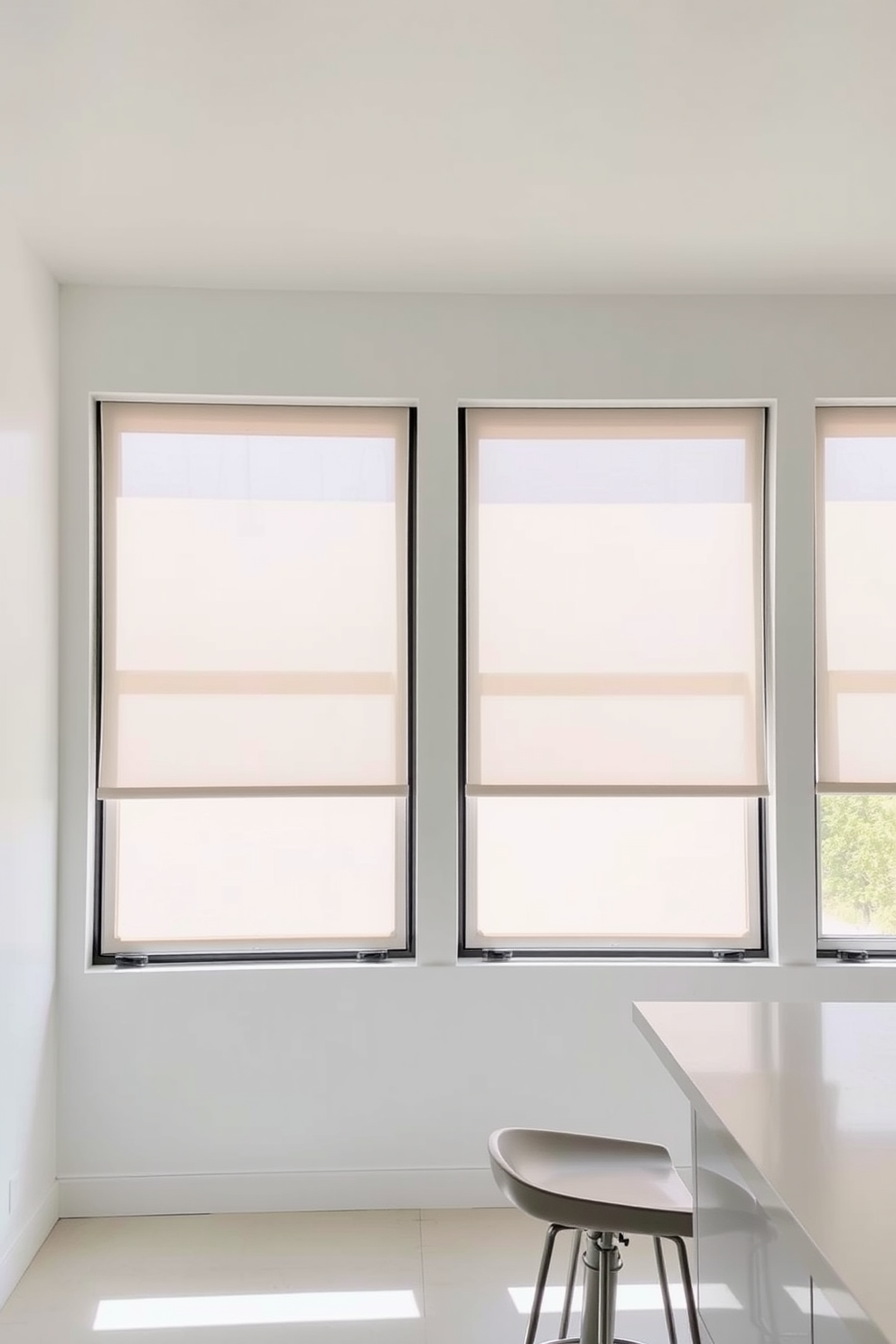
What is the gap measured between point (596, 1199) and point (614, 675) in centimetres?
210

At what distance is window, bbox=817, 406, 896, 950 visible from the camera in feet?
12.3

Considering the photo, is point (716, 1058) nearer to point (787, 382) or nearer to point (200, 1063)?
point (200, 1063)

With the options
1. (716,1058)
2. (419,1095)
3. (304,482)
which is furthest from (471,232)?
(419,1095)

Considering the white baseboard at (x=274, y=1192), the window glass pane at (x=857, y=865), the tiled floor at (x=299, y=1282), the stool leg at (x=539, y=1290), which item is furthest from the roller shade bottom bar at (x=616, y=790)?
the stool leg at (x=539, y=1290)

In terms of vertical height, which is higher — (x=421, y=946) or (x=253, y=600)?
(x=253, y=600)

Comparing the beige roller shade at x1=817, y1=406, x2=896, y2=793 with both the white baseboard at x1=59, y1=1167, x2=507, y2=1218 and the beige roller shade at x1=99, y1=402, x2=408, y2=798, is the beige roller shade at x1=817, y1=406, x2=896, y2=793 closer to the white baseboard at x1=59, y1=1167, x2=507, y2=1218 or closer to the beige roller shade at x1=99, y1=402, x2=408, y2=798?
the beige roller shade at x1=99, y1=402, x2=408, y2=798

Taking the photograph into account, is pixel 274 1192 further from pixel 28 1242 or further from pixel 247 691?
pixel 247 691

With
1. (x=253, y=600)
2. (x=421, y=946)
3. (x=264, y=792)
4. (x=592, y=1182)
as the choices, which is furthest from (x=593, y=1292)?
(x=253, y=600)

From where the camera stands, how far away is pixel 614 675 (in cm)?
374

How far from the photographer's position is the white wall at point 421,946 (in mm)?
3557

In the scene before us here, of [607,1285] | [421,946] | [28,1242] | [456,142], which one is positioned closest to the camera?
[607,1285]

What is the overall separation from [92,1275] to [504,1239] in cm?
123

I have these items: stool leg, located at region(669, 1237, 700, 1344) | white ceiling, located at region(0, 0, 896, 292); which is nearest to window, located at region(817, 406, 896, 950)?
white ceiling, located at region(0, 0, 896, 292)

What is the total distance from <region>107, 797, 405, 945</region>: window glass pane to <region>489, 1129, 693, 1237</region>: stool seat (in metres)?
1.67
